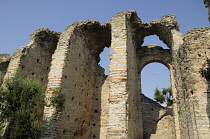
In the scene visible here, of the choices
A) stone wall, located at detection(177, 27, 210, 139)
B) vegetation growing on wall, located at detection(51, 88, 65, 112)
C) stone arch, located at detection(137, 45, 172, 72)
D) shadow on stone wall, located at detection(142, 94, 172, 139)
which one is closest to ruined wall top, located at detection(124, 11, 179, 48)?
stone arch, located at detection(137, 45, 172, 72)

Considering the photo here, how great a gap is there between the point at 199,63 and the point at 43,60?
7.37m

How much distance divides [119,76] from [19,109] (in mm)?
3403

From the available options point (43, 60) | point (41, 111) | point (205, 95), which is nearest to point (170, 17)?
point (205, 95)

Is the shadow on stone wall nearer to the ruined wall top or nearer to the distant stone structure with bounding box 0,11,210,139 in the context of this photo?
the distant stone structure with bounding box 0,11,210,139

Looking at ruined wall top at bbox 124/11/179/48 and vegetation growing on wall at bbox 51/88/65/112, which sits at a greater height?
ruined wall top at bbox 124/11/179/48

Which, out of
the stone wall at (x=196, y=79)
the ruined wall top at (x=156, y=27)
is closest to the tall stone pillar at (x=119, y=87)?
the ruined wall top at (x=156, y=27)

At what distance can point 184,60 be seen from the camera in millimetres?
5707

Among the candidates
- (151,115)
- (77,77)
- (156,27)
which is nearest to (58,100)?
(77,77)

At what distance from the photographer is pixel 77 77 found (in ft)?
27.9

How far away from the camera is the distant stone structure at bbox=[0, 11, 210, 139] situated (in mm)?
5344

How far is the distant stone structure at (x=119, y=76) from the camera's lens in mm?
5344

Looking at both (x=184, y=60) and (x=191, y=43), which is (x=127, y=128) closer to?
(x=184, y=60)

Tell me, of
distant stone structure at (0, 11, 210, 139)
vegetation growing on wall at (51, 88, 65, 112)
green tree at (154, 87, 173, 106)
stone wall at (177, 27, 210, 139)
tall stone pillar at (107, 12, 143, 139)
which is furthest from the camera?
green tree at (154, 87, 173, 106)

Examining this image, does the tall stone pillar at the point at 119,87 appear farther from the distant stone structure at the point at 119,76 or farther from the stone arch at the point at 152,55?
the stone arch at the point at 152,55
